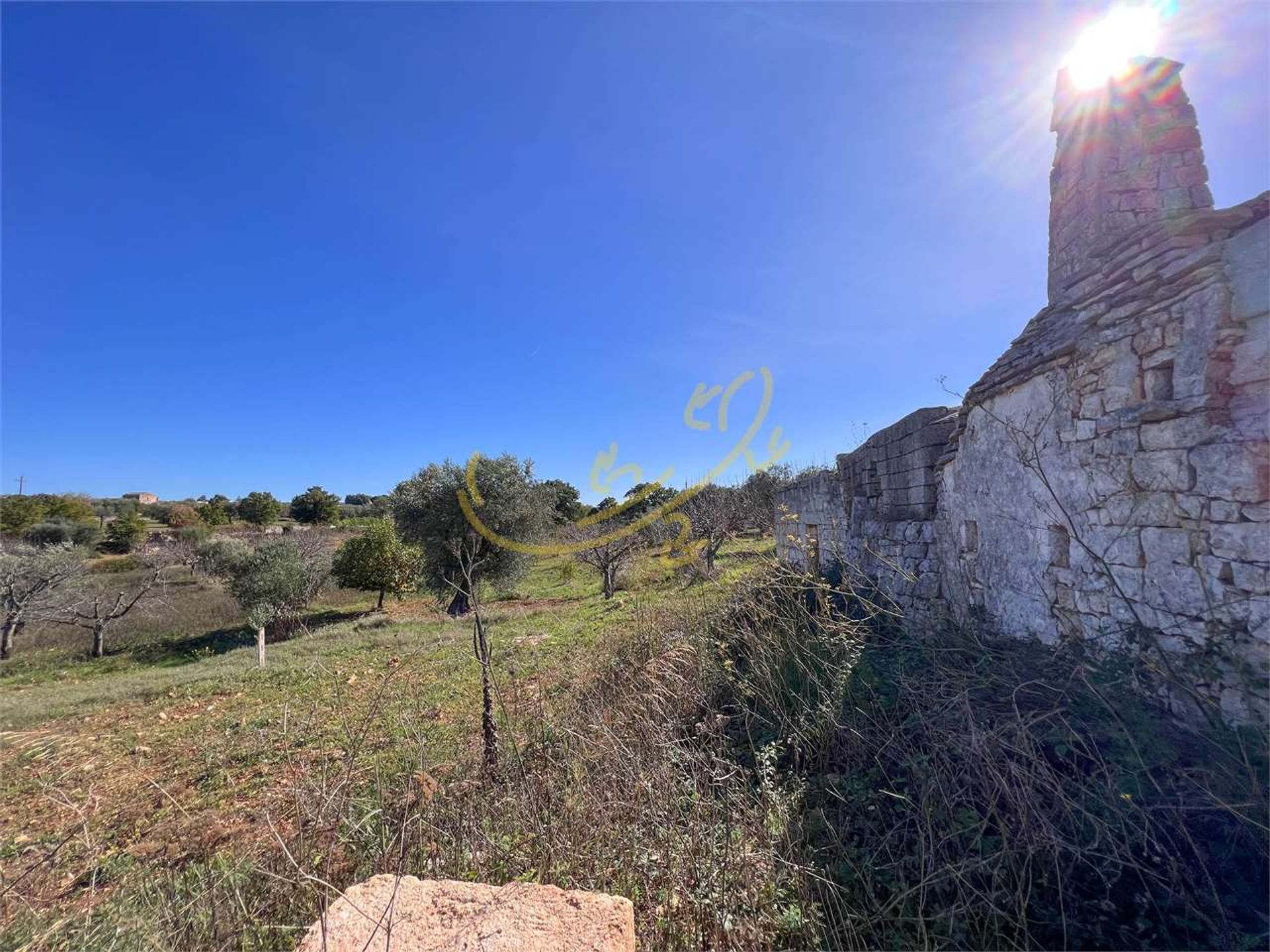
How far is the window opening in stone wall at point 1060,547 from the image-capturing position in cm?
263

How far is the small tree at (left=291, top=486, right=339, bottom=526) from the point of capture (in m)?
30.8

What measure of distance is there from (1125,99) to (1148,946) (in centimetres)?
484

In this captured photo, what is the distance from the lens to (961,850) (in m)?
1.93

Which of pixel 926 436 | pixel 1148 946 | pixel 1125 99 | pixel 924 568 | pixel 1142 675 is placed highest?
pixel 1125 99

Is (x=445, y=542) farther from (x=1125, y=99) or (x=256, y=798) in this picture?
(x=1125, y=99)

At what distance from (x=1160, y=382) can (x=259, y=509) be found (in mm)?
37397

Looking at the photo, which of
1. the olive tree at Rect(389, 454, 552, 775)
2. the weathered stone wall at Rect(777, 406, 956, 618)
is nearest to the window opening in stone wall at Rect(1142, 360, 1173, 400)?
the weathered stone wall at Rect(777, 406, 956, 618)

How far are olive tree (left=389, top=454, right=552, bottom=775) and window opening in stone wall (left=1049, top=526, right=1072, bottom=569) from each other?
1150 centimetres

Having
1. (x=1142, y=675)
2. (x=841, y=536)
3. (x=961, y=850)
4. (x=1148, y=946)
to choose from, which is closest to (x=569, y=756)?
(x=961, y=850)

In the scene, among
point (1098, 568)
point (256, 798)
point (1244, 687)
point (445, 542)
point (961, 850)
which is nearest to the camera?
point (1244, 687)

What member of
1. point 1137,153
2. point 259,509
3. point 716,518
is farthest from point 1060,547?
point 259,509

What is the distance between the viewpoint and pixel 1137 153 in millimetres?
3254

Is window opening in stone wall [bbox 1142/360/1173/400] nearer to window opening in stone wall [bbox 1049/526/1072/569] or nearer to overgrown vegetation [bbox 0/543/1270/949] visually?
window opening in stone wall [bbox 1049/526/1072/569]

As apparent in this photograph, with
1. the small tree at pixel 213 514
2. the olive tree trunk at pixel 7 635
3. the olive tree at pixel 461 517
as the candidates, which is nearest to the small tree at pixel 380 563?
the olive tree at pixel 461 517
